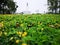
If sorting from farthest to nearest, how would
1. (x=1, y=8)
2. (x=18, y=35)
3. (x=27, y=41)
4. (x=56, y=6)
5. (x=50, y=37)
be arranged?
(x=56, y=6) → (x=1, y=8) → (x=18, y=35) → (x=50, y=37) → (x=27, y=41)

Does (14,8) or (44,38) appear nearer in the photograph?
(44,38)

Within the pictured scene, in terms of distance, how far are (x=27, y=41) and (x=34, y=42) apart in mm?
81

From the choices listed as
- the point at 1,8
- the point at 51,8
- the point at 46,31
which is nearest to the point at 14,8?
the point at 1,8

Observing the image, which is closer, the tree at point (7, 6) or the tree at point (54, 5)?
the tree at point (7, 6)

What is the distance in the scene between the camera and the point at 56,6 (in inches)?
2090

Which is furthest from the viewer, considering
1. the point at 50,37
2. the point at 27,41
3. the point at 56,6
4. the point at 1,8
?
the point at 56,6

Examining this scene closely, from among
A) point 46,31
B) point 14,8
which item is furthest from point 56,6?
point 46,31

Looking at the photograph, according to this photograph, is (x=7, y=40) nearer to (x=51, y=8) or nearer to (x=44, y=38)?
(x=44, y=38)

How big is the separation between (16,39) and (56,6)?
51064mm

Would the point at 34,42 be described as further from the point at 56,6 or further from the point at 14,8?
the point at 56,6

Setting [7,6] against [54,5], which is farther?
[54,5]

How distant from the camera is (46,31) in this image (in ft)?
9.67

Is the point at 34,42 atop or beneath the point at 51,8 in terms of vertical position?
atop

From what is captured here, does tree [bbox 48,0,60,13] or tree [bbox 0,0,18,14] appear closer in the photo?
tree [bbox 0,0,18,14]
